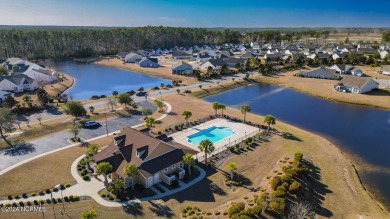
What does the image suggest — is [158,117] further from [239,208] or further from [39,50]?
[39,50]

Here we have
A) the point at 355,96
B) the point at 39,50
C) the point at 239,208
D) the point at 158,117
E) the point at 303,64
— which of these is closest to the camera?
the point at 239,208

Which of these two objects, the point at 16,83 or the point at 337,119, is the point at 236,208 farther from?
the point at 16,83

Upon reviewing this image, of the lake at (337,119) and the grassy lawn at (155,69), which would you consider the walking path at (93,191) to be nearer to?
the lake at (337,119)

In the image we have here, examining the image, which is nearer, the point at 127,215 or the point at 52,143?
the point at 127,215

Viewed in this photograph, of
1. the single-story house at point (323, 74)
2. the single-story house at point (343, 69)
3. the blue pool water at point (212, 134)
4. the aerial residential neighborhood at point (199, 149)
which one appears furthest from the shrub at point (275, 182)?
the single-story house at point (343, 69)

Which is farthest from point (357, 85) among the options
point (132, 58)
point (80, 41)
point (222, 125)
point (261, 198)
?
point (80, 41)

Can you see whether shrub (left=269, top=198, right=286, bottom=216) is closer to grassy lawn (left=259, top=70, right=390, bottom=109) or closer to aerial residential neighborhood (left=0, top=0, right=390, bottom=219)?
aerial residential neighborhood (left=0, top=0, right=390, bottom=219)

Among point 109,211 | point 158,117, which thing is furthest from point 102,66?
point 109,211
